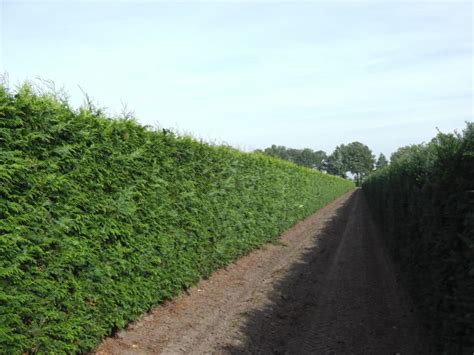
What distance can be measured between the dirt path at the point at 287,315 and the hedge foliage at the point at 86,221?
1.54 ft

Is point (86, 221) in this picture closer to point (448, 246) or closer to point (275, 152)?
point (448, 246)

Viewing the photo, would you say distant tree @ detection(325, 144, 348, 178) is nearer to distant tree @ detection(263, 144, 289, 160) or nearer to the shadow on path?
distant tree @ detection(263, 144, 289, 160)

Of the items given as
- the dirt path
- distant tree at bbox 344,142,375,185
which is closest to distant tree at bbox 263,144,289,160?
the dirt path

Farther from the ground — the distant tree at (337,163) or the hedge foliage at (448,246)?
the distant tree at (337,163)

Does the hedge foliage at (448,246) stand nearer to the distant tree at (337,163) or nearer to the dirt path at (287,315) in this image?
the dirt path at (287,315)

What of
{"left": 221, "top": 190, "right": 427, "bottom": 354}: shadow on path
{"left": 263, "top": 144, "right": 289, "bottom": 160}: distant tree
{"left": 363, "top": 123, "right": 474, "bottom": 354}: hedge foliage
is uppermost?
{"left": 263, "top": 144, "right": 289, "bottom": 160}: distant tree

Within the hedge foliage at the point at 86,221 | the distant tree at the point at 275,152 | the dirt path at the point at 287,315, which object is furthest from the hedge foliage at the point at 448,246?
the distant tree at the point at 275,152

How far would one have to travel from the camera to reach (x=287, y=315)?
23.1ft

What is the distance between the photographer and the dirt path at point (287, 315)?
571cm

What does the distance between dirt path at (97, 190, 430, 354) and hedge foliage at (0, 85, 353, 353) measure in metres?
0.47

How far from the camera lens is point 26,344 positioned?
3.92 meters

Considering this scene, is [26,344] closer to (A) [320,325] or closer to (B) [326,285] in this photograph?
(A) [320,325]

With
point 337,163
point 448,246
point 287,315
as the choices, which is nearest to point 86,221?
point 287,315

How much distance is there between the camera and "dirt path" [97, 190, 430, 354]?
5707mm
